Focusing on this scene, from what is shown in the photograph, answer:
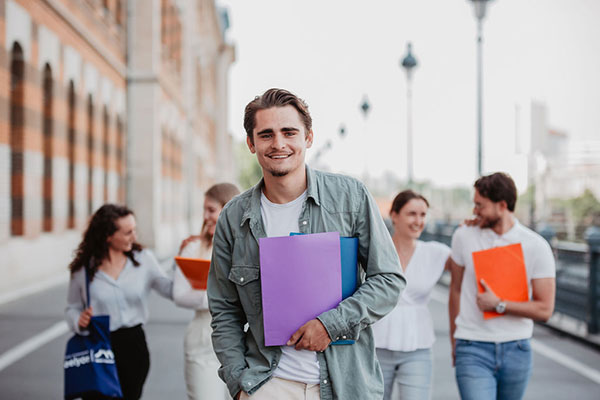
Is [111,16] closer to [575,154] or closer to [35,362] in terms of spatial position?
[35,362]

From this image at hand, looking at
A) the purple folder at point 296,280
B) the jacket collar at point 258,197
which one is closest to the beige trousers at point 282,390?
the purple folder at point 296,280

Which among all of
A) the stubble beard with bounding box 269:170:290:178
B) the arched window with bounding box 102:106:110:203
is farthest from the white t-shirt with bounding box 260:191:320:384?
the arched window with bounding box 102:106:110:203

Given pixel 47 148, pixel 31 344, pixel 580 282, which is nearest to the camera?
pixel 31 344

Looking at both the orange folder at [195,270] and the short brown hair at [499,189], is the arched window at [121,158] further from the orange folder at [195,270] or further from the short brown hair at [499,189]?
the short brown hair at [499,189]

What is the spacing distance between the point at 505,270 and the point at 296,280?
191 cm

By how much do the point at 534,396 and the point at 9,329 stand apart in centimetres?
737

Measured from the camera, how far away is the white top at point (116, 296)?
4.11 metres

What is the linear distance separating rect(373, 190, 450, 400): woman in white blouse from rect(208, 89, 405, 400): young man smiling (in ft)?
4.91

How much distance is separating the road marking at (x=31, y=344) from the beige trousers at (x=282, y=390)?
5.61 meters

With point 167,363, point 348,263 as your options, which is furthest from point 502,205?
point 167,363

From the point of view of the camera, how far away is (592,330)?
8.72 m

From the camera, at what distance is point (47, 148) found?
1636cm

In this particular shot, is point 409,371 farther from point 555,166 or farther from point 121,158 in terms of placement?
point 555,166

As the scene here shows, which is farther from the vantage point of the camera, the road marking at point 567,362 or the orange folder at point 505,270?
the road marking at point 567,362
